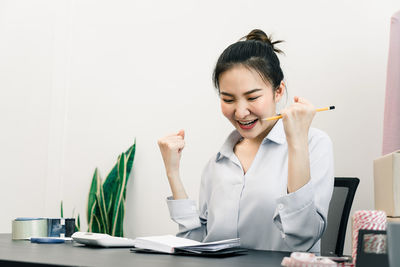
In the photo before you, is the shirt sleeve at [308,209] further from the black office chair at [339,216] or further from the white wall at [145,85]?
the white wall at [145,85]

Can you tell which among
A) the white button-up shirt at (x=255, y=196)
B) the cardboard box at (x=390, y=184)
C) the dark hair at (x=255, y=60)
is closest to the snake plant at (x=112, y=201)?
the white button-up shirt at (x=255, y=196)

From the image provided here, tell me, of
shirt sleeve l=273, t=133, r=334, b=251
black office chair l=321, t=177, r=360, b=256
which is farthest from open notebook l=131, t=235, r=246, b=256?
black office chair l=321, t=177, r=360, b=256

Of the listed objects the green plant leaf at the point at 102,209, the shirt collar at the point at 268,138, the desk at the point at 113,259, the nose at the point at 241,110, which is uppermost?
the nose at the point at 241,110

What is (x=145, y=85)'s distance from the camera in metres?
2.96

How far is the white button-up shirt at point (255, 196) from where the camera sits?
61.6 inches

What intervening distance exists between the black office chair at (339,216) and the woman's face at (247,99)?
42 cm

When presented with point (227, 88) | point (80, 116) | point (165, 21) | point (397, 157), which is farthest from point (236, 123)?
point (80, 116)

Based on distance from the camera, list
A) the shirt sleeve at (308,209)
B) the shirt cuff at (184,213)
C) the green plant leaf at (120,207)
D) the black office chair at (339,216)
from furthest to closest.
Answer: the green plant leaf at (120,207)
the black office chair at (339,216)
the shirt cuff at (184,213)
the shirt sleeve at (308,209)

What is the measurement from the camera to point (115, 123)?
3.04 meters

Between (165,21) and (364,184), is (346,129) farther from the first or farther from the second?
(165,21)

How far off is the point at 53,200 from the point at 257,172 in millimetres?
1926

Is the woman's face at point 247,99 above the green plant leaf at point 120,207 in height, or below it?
above

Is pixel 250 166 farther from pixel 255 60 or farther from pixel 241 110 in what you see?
pixel 255 60

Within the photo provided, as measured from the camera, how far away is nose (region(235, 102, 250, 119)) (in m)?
1.62
